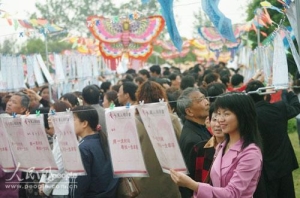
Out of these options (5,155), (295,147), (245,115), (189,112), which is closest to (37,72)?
(295,147)

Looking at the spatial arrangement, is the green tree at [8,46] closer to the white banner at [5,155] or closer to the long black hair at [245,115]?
the white banner at [5,155]

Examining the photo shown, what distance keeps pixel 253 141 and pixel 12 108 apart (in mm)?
3583

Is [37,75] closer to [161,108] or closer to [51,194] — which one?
[51,194]

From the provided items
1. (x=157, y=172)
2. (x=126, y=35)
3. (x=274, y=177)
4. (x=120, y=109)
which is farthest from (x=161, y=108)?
(x=126, y=35)

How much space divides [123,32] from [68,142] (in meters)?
10.8

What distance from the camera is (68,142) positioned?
5.15 metres

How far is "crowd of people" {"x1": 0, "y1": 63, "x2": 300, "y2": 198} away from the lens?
12.9 feet

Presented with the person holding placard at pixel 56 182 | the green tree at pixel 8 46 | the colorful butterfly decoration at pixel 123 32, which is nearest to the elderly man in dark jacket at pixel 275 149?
the person holding placard at pixel 56 182

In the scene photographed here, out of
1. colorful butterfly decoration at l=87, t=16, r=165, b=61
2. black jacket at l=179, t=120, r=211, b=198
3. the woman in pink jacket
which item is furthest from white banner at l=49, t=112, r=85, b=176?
colorful butterfly decoration at l=87, t=16, r=165, b=61

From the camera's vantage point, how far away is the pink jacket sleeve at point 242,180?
3.86 meters

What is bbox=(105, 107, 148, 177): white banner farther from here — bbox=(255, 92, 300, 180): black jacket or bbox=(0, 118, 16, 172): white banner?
bbox=(255, 92, 300, 180): black jacket

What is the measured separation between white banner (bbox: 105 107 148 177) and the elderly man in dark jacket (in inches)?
65.0

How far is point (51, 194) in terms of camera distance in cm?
565

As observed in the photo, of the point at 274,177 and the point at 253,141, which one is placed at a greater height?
the point at 253,141
